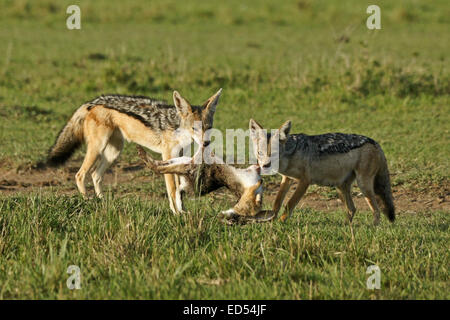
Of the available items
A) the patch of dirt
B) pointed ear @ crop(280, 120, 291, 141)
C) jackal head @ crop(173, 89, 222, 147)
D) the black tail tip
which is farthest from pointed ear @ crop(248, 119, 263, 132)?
the black tail tip

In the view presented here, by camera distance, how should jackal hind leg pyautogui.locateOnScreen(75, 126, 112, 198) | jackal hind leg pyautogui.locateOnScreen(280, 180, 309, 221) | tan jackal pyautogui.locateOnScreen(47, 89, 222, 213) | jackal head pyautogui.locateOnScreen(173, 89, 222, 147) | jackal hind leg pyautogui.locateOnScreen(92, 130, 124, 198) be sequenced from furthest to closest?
1. jackal hind leg pyautogui.locateOnScreen(92, 130, 124, 198)
2. jackal hind leg pyautogui.locateOnScreen(75, 126, 112, 198)
3. tan jackal pyautogui.locateOnScreen(47, 89, 222, 213)
4. jackal head pyautogui.locateOnScreen(173, 89, 222, 147)
5. jackal hind leg pyautogui.locateOnScreen(280, 180, 309, 221)

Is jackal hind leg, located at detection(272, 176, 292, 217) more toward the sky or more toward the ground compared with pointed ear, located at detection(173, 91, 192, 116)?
more toward the ground

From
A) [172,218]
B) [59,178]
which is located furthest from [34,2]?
[172,218]

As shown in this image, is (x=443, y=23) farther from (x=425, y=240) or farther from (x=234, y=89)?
(x=425, y=240)

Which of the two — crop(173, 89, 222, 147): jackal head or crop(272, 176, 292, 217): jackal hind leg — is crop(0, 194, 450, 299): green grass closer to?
crop(272, 176, 292, 217): jackal hind leg

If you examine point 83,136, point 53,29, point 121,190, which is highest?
point 53,29

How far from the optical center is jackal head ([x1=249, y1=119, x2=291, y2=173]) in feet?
21.4

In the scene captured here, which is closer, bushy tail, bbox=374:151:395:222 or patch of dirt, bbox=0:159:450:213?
bushy tail, bbox=374:151:395:222

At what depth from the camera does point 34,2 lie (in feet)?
69.8

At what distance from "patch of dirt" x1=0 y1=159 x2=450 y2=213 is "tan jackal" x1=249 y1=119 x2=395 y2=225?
0.73 m

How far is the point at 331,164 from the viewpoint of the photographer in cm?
682

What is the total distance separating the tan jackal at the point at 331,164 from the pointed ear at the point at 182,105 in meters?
0.81

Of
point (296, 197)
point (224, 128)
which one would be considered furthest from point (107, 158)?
point (224, 128)

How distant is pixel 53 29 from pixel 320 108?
996 centimetres
